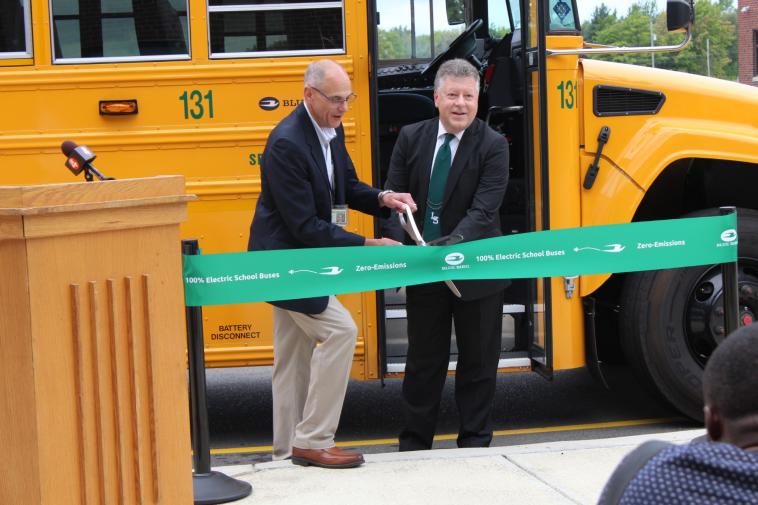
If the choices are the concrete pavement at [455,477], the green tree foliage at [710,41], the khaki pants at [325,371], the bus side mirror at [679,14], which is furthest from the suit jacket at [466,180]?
the green tree foliage at [710,41]

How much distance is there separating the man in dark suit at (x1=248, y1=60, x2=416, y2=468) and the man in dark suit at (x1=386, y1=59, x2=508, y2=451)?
10.9 inches

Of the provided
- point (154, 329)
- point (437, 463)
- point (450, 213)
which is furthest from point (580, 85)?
point (154, 329)

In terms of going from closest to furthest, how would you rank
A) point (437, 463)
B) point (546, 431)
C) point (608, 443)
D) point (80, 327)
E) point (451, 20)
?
point (80, 327), point (437, 463), point (608, 443), point (546, 431), point (451, 20)

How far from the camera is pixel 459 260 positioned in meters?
4.31

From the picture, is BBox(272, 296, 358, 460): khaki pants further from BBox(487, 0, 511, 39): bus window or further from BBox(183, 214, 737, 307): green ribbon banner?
BBox(487, 0, 511, 39): bus window

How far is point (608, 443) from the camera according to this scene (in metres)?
4.52

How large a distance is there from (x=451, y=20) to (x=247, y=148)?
2053mm

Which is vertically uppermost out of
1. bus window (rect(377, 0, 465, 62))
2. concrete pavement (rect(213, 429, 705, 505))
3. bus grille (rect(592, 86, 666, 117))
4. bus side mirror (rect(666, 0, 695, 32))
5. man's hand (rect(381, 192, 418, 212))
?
bus window (rect(377, 0, 465, 62))

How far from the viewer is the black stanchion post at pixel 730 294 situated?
451 centimetres

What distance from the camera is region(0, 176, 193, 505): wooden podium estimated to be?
2832 millimetres

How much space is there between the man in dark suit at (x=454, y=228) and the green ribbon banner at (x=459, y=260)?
27 centimetres

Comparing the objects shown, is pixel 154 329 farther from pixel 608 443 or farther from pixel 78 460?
pixel 608 443

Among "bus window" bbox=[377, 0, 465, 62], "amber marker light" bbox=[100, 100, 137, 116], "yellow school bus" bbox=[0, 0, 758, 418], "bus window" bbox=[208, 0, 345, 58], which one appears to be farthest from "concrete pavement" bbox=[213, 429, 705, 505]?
"bus window" bbox=[377, 0, 465, 62]

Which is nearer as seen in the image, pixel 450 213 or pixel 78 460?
pixel 78 460
